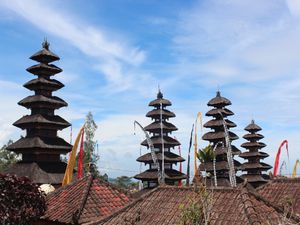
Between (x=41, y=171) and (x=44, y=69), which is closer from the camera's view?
(x=41, y=171)

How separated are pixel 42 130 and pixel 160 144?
14.6 m

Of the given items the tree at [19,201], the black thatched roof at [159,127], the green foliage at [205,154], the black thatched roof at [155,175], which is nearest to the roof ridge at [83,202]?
the tree at [19,201]

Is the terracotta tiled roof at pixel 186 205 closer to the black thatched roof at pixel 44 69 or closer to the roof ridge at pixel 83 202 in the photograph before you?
the roof ridge at pixel 83 202

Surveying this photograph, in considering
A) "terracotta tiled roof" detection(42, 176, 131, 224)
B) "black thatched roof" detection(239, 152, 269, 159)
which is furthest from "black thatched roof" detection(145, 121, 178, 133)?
"terracotta tiled roof" detection(42, 176, 131, 224)

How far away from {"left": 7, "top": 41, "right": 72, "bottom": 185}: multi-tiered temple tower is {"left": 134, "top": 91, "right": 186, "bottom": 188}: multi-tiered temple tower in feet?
34.8

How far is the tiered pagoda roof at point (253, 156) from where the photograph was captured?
51062 mm

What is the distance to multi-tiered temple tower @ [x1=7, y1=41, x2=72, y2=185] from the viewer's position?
120 feet

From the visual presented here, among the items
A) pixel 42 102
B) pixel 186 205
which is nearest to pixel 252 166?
pixel 42 102

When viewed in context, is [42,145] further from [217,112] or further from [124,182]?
[124,182]

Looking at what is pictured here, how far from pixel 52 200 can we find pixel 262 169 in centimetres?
3828

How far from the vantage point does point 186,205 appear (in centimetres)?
1512

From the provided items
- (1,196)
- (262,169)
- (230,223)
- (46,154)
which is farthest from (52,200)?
(262,169)

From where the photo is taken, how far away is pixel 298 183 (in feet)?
65.7

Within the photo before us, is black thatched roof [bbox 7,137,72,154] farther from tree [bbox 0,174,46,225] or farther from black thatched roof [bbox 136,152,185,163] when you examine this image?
tree [bbox 0,174,46,225]
